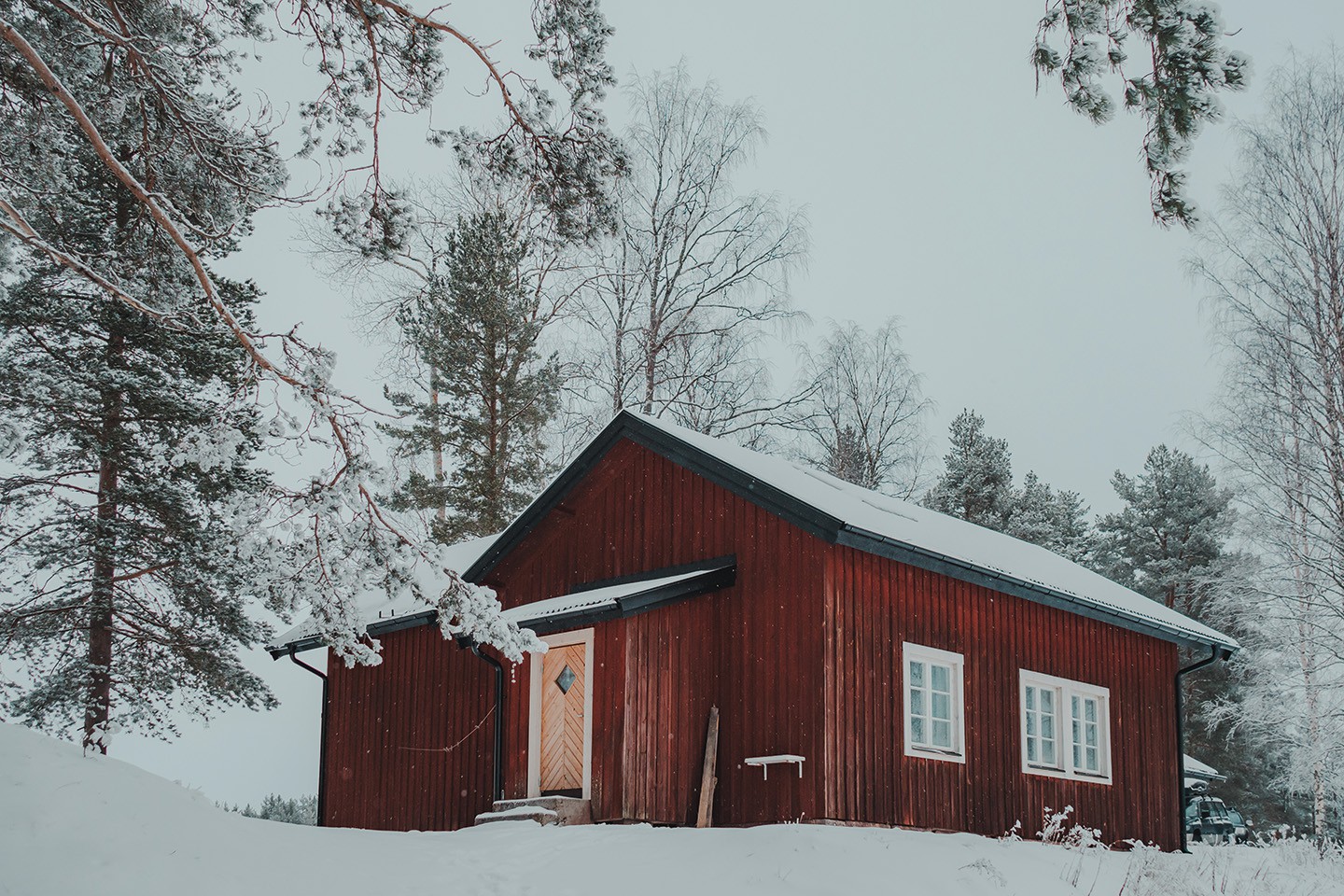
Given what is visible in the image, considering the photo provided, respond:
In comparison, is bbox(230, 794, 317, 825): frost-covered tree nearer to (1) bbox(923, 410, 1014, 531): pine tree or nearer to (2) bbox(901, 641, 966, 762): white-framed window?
(2) bbox(901, 641, 966, 762): white-framed window

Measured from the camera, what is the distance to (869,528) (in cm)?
1106

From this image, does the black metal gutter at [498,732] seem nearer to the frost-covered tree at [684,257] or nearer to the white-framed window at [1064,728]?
the white-framed window at [1064,728]

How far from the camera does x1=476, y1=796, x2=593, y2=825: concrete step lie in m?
10.9

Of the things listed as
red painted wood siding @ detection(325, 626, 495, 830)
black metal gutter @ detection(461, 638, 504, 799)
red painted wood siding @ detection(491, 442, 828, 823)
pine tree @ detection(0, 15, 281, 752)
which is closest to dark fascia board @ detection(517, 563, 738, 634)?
red painted wood siding @ detection(491, 442, 828, 823)

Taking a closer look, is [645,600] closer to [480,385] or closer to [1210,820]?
[480,385]

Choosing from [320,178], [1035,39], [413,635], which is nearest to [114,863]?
[320,178]

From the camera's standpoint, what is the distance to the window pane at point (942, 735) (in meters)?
12.0

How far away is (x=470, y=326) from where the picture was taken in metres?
22.8

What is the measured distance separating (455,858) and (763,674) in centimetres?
365

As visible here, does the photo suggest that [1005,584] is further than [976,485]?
No

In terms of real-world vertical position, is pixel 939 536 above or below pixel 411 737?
above

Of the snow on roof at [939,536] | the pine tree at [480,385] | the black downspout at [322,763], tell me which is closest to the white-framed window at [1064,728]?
the snow on roof at [939,536]

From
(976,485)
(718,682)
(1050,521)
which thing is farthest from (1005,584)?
(1050,521)

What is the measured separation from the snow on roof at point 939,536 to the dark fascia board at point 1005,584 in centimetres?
3
